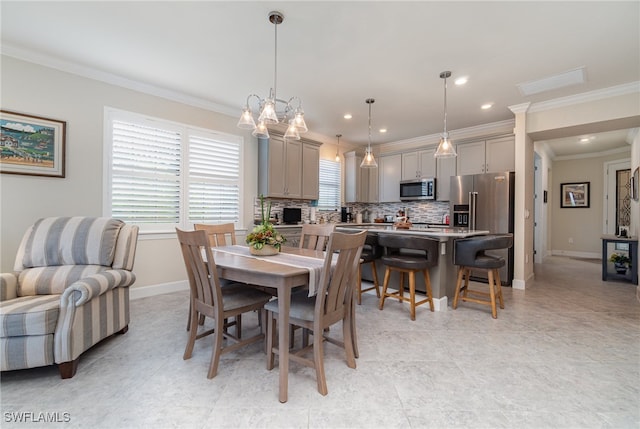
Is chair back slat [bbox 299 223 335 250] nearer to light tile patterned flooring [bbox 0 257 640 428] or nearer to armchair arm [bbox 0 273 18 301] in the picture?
light tile patterned flooring [bbox 0 257 640 428]

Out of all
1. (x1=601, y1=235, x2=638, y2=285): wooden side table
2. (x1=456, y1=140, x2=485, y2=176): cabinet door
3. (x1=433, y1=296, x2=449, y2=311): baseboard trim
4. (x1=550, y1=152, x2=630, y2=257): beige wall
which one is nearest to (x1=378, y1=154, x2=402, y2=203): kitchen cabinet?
(x1=456, y1=140, x2=485, y2=176): cabinet door

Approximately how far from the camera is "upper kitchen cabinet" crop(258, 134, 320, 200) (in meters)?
4.60

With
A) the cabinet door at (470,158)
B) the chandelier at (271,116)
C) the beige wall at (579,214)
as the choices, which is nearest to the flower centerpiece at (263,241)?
the chandelier at (271,116)

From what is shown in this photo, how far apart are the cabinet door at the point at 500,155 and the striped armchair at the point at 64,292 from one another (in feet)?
16.7

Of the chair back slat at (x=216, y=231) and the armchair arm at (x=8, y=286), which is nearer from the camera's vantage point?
the armchair arm at (x=8, y=286)

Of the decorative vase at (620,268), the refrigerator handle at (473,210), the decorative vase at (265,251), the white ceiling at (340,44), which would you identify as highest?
the white ceiling at (340,44)

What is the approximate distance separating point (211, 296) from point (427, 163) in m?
4.78

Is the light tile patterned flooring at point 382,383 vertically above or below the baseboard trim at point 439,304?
below

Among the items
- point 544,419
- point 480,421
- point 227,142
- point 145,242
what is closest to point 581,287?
point 544,419

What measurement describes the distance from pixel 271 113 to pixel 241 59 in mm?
1046

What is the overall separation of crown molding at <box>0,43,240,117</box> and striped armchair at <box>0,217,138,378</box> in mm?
1677

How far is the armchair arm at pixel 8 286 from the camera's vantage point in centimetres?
208

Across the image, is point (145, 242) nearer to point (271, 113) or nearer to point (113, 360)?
point (113, 360)

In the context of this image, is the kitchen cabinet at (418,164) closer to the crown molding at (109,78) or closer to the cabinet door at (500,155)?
the cabinet door at (500,155)
